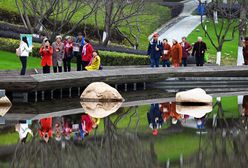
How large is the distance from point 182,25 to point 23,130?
5335 centimetres

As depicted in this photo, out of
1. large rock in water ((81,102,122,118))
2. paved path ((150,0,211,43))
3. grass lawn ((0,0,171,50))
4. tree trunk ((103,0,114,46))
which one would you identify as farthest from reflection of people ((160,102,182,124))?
paved path ((150,0,211,43))

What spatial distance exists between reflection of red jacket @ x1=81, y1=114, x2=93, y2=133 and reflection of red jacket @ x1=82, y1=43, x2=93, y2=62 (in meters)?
9.68

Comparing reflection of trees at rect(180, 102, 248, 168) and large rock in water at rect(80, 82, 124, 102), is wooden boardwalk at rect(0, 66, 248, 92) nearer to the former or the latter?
large rock in water at rect(80, 82, 124, 102)

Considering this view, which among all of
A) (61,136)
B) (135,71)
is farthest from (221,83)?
(61,136)

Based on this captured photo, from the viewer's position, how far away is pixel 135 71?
1543 inches

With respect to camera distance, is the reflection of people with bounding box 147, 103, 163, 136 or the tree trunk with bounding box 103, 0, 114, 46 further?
the tree trunk with bounding box 103, 0, 114, 46

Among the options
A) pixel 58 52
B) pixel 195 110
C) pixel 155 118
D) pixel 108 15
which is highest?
pixel 108 15

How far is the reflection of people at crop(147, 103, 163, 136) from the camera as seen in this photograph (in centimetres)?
2447

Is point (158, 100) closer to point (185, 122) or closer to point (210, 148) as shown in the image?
point (185, 122)

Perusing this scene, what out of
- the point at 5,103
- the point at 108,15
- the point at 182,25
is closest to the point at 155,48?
the point at 5,103

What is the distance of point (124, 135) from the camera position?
22500mm

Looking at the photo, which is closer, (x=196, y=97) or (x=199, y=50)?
(x=196, y=97)

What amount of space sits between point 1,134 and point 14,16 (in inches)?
1464

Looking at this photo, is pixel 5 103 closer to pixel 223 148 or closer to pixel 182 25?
pixel 223 148
